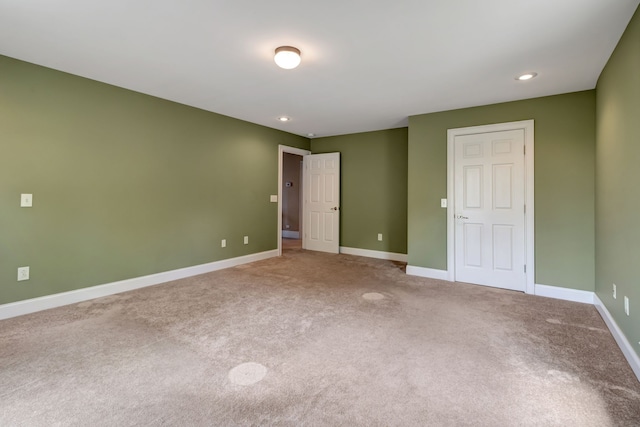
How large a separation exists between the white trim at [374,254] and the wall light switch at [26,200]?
4.80 metres

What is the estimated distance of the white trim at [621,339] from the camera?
2.03 meters

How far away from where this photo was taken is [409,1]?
1977mm

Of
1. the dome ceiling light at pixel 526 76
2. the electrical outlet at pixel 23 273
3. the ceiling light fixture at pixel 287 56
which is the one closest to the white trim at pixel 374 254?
the dome ceiling light at pixel 526 76

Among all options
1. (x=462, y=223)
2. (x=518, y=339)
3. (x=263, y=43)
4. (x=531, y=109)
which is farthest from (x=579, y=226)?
(x=263, y=43)

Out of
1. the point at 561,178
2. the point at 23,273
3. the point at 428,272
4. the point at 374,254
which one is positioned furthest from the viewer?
the point at 374,254

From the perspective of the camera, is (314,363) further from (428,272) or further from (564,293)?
(564,293)

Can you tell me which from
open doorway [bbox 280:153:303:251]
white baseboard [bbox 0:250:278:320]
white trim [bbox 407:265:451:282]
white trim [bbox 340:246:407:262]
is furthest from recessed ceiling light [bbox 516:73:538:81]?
open doorway [bbox 280:153:303:251]

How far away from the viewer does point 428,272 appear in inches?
177

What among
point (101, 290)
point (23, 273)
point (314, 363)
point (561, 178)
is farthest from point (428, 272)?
point (23, 273)

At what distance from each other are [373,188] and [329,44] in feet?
12.1

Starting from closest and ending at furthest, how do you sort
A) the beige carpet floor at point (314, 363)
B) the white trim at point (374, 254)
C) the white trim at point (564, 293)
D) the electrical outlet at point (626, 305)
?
the beige carpet floor at point (314, 363), the electrical outlet at point (626, 305), the white trim at point (564, 293), the white trim at point (374, 254)

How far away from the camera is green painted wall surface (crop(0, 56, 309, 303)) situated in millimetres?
2924

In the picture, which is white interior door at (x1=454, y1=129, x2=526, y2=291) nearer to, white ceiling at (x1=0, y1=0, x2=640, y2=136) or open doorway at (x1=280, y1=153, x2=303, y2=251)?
white ceiling at (x1=0, y1=0, x2=640, y2=136)

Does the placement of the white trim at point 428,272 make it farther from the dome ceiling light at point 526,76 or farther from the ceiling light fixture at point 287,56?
the ceiling light fixture at point 287,56
